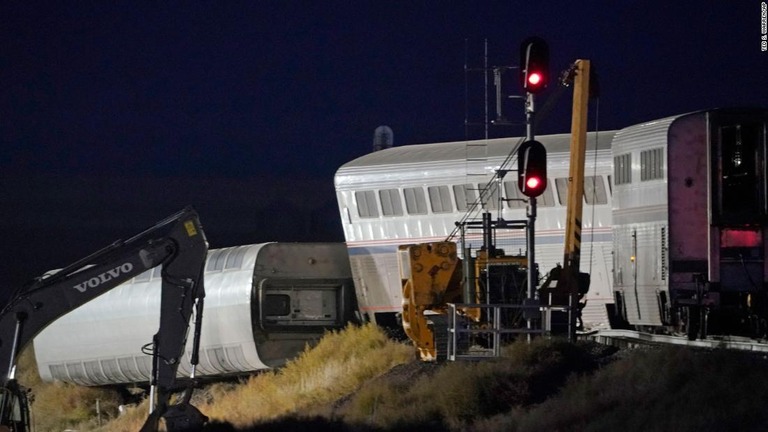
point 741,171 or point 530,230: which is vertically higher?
point 741,171

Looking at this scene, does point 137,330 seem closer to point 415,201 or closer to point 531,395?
point 415,201

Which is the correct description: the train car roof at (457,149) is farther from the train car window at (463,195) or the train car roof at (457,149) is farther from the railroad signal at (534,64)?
the railroad signal at (534,64)

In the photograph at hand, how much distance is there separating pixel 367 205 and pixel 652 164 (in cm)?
1338

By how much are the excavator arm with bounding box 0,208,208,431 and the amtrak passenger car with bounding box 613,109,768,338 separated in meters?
8.40

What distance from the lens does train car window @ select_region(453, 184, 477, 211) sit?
36.6m

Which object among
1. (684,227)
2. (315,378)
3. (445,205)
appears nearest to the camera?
(684,227)

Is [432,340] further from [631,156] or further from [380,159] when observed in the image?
[380,159]

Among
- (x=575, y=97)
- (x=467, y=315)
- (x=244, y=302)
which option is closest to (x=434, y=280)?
(x=467, y=315)

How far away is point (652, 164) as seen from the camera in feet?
88.5

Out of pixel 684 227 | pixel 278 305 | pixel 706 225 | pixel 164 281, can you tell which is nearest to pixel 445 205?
pixel 278 305

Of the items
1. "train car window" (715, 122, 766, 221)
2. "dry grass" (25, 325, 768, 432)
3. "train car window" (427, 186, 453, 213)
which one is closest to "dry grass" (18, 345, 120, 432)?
"train car window" (427, 186, 453, 213)

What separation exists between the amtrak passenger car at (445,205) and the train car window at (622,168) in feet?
12.6

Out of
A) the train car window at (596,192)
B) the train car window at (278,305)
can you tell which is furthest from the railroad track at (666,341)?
the train car window at (278,305)

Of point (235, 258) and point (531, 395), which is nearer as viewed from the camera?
point (531, 395)
